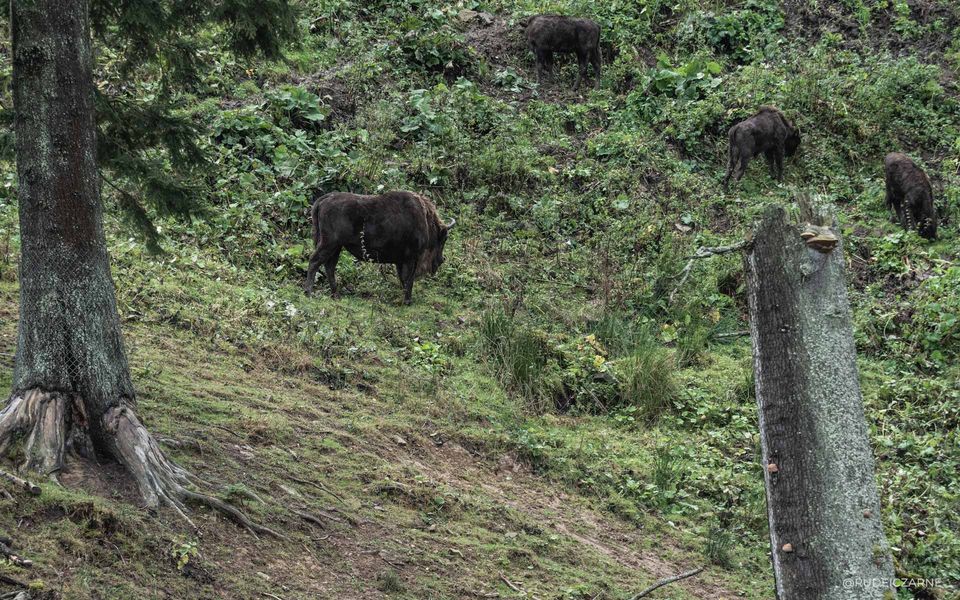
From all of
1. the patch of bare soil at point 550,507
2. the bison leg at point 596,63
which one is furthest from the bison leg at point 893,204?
the patch of bare soil at point 550,507

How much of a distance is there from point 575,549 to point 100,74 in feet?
43.7

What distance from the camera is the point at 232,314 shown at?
11.2 meters

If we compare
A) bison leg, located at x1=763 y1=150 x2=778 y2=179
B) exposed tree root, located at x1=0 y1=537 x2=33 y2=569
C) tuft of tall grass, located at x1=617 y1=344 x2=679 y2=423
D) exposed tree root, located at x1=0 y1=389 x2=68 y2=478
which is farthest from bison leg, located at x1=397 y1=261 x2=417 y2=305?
exposed tree root, located at x1=0 y1=537 x2=33 y2=569

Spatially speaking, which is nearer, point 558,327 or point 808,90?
point 558,327

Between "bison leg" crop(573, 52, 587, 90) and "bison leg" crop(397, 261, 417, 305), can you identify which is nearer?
"bison leg" crop(397, 261, 417, 305)

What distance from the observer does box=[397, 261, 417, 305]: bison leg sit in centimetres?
1353

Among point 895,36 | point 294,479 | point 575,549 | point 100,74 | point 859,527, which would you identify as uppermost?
point 895,36

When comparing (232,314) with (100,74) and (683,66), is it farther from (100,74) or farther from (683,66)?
(683,66)

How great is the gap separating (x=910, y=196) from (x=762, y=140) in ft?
9.55

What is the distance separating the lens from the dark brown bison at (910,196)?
15602 millimetres

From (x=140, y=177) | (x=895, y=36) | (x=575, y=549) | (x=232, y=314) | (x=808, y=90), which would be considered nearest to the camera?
(x=140, y=177)

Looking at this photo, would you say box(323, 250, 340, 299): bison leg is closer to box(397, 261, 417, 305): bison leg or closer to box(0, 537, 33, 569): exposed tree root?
box(397, 261, 417, 305): bison leg

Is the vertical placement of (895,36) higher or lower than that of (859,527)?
higher

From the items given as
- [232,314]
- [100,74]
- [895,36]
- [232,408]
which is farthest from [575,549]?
[895,36]
